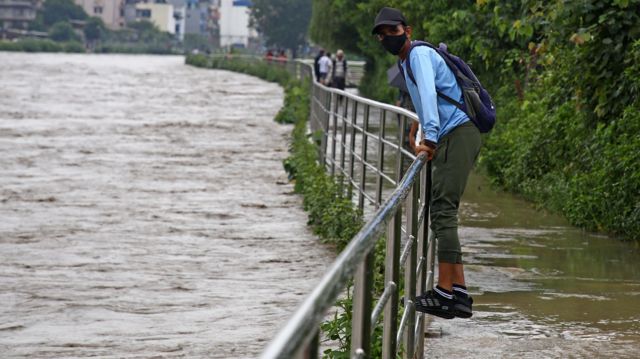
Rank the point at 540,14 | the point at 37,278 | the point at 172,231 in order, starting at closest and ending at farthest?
the point at 37,278 < the point at 540,14 < the point at 172,231

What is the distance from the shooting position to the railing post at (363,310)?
3.86m

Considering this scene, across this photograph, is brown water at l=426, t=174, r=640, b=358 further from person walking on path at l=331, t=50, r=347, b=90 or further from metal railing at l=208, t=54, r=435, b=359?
person walking on path at l=331, t=50, r=347, b=90

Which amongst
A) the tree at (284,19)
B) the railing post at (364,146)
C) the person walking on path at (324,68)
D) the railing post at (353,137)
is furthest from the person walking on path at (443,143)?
the tree at (284,19)

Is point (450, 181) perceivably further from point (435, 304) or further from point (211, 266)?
point (211, 266)

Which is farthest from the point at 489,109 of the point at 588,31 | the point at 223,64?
the point at 223,64

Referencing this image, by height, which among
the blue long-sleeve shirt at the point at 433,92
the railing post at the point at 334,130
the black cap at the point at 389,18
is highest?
the black cap at the point at 389,18

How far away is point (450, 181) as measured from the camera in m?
7.21

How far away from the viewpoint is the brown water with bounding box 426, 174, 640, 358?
26.6 feet

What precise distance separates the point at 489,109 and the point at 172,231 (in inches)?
309

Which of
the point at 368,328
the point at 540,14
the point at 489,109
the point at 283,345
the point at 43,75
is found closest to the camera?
the point at 283,345

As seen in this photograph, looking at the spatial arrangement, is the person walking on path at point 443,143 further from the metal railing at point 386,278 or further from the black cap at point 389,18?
the metal railing at point 386,278

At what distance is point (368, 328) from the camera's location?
396 centimetres

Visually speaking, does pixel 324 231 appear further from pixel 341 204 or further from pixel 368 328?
pixel 368 328

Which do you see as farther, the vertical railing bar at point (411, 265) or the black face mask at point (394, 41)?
the black face mask at point (394, 41)
